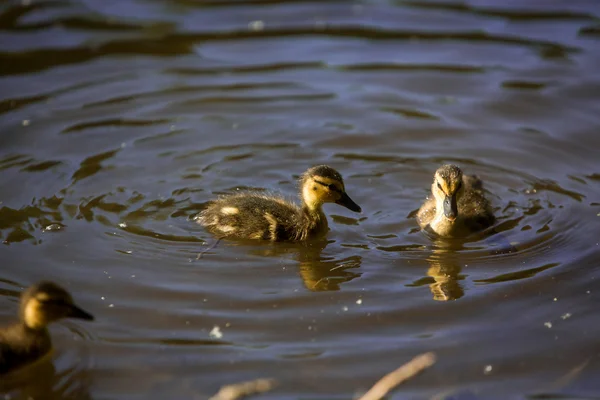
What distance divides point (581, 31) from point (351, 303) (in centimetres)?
653

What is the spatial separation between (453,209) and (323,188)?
3.20ft

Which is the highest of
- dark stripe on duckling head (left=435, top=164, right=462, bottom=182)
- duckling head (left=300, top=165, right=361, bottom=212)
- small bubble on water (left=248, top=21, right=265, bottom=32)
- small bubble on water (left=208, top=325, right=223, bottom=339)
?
small bubble on water (left=248, top=21, right=265, bottom=32)

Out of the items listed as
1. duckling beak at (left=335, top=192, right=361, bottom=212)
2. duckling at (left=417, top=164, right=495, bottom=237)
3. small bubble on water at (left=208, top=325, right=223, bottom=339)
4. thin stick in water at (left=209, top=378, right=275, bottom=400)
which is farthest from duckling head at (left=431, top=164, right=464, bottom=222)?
thin stick in water at (left=209, top=378, right=275, bottom=400)

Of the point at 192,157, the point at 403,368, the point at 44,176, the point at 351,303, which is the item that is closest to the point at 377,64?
the point at 192,157

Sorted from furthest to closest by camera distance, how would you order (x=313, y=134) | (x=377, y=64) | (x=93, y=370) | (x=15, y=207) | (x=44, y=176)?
(x=377, y=64) < (x=313, y=134) < (x=44, y=176) < (x=15, y=207) < (x=93, y=370)

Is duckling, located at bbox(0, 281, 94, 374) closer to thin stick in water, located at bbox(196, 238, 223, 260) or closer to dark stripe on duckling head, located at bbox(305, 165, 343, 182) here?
thin stick in water, located at bbox(196, 238, 223, 260)

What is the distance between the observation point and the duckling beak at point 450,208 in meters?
6.58

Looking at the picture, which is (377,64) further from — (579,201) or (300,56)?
(579,201)

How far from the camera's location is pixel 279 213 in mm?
6605

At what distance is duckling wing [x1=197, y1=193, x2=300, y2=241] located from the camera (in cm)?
653

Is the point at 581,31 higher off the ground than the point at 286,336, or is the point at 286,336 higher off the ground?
the point at 581,31

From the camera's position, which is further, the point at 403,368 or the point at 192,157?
the point at 192,157

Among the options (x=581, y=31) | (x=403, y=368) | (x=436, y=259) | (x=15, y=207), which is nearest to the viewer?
(x=403, y=368)

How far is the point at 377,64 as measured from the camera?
10133mm
